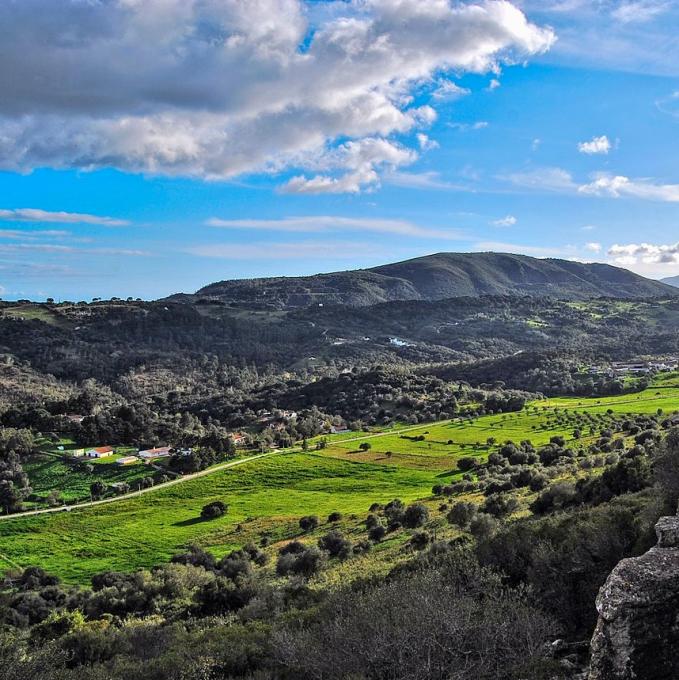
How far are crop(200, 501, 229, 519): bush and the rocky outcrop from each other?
53.8 metres

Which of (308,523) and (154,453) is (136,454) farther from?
(308,523)

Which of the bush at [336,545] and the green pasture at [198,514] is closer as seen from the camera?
the bush at [336,545]

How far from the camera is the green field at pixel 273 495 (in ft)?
162

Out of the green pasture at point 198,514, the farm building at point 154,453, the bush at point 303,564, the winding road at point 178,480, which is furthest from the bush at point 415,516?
the farm building at point 154,453

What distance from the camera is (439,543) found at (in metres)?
29.1

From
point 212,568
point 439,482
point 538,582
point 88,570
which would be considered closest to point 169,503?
point 88,570

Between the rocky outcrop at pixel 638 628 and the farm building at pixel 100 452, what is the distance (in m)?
86.3

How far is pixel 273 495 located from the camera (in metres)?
63.4

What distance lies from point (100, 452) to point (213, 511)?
1429 inches

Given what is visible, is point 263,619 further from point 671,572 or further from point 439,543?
point 671,572

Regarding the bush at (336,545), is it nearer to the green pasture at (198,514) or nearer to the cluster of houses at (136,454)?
the green pasture at (198,514)

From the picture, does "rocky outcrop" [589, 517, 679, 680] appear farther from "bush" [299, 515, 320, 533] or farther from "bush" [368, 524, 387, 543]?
"bush" [299, 515, 320, 533]

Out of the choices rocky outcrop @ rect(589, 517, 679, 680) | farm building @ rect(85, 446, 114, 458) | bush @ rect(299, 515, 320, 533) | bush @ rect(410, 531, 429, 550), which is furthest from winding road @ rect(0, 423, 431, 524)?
rocky outcrop @ rect(589, 517, 679, 680)

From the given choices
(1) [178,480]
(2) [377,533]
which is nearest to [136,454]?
(1) [178,480]
